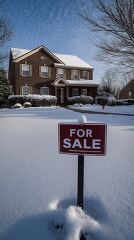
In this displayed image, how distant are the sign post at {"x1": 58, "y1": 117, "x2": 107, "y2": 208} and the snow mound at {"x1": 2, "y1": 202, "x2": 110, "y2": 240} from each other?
69cm

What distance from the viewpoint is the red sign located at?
2.59 meters

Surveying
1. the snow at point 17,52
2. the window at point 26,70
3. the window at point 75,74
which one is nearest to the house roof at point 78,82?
the window at point 75,74

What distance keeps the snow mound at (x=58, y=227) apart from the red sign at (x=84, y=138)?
2.29 feet

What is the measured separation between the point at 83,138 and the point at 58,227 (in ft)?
3.11

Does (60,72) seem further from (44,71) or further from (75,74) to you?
(75,74)

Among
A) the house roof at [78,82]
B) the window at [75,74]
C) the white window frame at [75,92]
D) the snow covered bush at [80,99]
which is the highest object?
the window at [75,74]

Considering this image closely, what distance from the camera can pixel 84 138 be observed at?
2.61m

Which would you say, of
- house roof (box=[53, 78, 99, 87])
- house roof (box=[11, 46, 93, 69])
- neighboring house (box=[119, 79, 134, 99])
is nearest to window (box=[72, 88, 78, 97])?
house roof (box=[53, 78, 99, 87])

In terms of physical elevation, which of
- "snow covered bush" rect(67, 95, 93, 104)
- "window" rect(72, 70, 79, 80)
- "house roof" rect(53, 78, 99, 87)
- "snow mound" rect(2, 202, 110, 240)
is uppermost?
"window" rect(72, 70, 79, 80)

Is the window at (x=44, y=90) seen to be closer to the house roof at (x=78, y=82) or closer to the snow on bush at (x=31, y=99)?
the house roof at (x=78, y=82)

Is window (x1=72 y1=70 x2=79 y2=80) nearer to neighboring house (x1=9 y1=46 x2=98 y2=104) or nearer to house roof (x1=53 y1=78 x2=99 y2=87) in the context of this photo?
neighboring house (x1=9 y1=46 x2=98 y2=104)

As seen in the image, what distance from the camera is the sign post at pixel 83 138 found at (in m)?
2.59

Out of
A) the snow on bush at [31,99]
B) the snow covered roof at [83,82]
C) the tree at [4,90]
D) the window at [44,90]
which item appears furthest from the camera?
the snow covered roof at [83,82]

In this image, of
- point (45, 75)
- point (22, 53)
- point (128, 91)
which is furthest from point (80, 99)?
point (128, 91)
